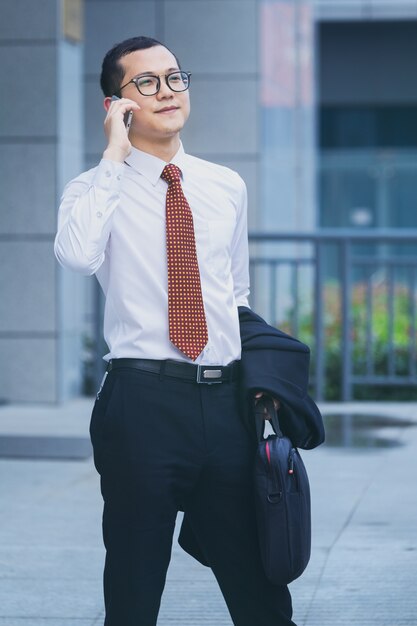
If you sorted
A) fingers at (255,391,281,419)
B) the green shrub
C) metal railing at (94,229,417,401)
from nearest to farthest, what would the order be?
fingers at (255,391,281,419), metal railing at (94,229,417,401), the green shrub

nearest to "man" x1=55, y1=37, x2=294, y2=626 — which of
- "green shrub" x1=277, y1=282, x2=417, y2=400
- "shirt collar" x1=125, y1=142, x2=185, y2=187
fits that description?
"shirt collar" x1=125, y1=142, x2=185, y2=187

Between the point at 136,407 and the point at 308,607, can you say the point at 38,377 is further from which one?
the point at 136,407

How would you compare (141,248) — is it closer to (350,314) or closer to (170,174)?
(170,174)

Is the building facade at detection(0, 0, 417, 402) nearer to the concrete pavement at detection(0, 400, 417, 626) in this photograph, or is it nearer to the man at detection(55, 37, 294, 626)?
the concrete pavement at detection(0, 400, 417, 626)

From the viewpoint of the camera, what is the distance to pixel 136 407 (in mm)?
3053

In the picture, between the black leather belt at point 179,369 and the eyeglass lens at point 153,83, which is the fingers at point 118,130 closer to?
the eyeglass lens at point 153,83

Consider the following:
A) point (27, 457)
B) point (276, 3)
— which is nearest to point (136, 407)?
point (27, 457)

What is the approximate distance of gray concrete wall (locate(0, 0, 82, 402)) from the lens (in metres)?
9.29

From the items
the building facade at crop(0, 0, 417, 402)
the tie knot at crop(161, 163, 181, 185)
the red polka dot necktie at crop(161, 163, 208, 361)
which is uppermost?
the building facade at crop(0, 0, 417, 402)

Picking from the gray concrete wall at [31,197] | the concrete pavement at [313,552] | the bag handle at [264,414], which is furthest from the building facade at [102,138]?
the bag handle at [264,414]

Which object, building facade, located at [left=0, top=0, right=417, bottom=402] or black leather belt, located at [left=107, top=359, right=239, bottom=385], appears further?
building facade, located at [left=0, top=0, right=417, bottom=402]

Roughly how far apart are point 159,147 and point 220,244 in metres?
0.29

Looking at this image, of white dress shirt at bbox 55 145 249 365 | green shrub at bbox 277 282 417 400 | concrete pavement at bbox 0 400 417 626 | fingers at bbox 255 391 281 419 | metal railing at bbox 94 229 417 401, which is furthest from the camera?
green shrub at bbox 277 282 417 400

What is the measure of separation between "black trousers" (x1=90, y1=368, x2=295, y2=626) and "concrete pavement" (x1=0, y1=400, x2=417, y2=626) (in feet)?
3.95
